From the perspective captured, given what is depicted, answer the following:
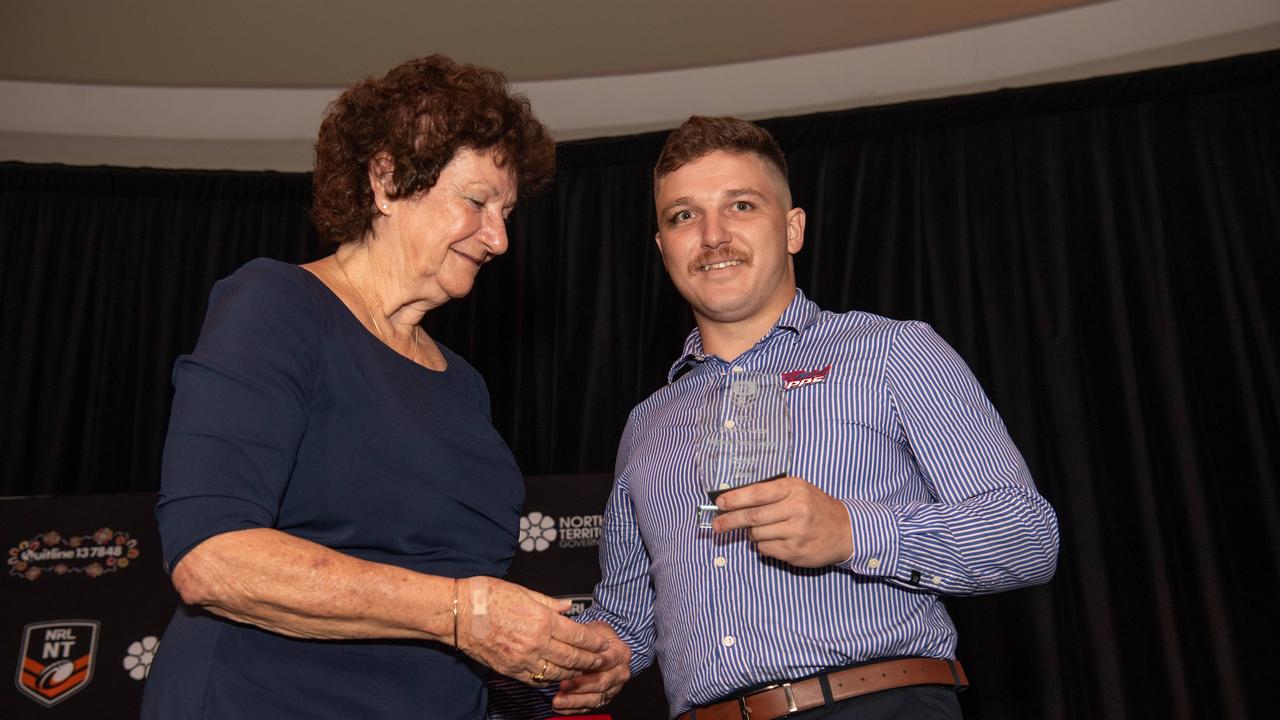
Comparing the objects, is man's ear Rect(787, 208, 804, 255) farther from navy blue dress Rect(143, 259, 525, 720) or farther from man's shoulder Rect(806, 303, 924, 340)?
navy blue dress Rect(143, 259, 525, 720)

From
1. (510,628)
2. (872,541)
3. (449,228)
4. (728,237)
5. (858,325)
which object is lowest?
(510,628)

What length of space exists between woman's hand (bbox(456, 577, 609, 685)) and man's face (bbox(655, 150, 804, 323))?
3.75ft

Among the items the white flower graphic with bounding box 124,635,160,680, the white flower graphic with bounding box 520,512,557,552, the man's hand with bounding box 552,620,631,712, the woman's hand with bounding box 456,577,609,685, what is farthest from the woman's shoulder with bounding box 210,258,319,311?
the white flower graphic with bounding box 124,635,160,680

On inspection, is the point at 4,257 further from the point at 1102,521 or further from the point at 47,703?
the point at 1102,521

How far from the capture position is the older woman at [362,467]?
1.50m

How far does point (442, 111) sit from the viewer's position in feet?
6.75

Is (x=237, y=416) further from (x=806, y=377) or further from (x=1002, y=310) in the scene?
(x=1002, y=310)

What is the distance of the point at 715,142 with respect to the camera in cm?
277

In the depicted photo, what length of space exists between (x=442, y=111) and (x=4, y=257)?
473 centimetres

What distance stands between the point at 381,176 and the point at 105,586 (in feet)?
8.92

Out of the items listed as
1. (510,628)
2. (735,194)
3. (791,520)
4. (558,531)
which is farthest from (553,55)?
(510,628)

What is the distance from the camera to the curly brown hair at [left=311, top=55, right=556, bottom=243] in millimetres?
2031

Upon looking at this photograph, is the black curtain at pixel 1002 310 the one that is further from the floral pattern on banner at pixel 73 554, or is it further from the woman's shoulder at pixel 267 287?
the woman's shoulder at pixel 267 287

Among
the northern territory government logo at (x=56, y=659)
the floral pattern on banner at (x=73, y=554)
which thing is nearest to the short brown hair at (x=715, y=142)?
the floral pattern on banner at (x=73, y=554)
